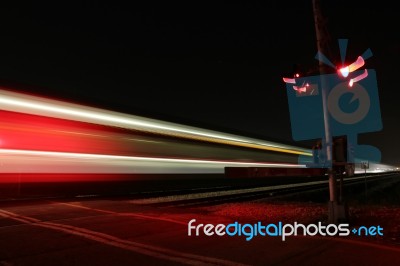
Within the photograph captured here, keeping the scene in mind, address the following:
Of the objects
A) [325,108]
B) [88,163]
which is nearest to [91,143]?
[88,163]

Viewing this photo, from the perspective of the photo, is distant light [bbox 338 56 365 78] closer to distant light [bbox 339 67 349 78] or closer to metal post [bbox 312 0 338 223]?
distant light [bbox 339 67 349 78]

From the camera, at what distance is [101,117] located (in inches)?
519

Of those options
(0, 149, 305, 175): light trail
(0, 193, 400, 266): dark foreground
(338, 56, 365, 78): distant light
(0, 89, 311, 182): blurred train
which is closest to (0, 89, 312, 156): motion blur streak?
(0, 89, 311, 182): blurred train

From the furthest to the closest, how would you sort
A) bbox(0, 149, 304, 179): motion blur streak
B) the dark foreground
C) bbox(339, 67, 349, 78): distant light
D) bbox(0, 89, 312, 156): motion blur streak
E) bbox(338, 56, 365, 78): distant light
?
bbox(0, 89, 312, 156): motion blur streak < bbox(0, 149, 304, 179): motion blur streak < bbox(339, 67, 349, 78): distant light < bbox(338, 56, 365, 78): distant light < the dark foreground

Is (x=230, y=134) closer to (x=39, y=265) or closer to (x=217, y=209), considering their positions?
(x=217, y=209)

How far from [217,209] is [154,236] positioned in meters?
5.53

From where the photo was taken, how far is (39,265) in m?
4.90

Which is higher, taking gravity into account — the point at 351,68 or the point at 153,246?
the point at 351,68

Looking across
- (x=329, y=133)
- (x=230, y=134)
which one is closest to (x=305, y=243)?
(x=329, y=133)

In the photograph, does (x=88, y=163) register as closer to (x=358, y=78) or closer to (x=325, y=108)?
(x=325, y=108)

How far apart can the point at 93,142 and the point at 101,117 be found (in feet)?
3.04

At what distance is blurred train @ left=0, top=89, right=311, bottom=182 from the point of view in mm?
10859

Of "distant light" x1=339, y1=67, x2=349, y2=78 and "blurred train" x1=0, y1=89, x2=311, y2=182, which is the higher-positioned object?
A: "distant light" x1=339, y1=67, x2=349, y2=78

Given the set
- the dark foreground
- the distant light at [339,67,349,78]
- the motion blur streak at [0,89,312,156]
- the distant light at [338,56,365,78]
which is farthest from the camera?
the motion blur streak at [0,89,312,156]
